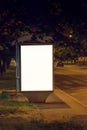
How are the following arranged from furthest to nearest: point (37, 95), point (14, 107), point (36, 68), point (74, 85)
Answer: point (74, 85), point (37, 95), point (36, 68), point (14, 107)

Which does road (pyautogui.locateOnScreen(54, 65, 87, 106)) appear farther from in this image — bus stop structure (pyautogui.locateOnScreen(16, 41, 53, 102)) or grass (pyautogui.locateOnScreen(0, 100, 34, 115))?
grass (pyautogui.locateOnScreen(0, 100, 34, 115))

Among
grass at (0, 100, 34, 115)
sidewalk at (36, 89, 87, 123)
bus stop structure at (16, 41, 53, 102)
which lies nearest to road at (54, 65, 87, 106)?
sidewalk at (36, 89, 87, 123)

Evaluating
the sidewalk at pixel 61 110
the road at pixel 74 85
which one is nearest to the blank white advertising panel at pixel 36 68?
the sidewalk at pixel 61 110

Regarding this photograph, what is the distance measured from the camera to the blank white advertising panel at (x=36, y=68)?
17.0 meters

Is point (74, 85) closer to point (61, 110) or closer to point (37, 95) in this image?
point (37, 95)

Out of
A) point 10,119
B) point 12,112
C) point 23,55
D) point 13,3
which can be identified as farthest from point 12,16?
point 23,55

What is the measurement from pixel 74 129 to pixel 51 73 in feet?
21.6

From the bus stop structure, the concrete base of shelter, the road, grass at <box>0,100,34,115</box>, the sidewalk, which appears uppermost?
the bus stop structure

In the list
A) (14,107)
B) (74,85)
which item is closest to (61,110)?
(14,107)

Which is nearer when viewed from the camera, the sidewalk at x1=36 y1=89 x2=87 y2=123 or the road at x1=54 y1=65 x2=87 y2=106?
the sidewalk at x1=36 y1=89 x2=87 y2=123

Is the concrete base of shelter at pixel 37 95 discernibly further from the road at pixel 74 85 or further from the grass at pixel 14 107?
the road at pixel 74 85

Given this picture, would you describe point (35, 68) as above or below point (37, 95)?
above

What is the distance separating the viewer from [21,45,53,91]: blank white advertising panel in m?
17.0

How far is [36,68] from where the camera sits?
17.1m
